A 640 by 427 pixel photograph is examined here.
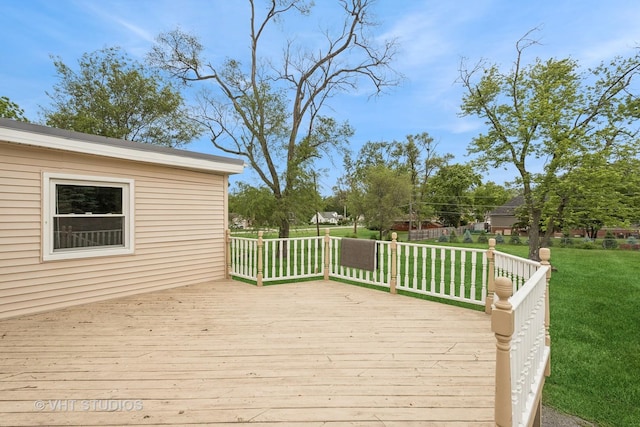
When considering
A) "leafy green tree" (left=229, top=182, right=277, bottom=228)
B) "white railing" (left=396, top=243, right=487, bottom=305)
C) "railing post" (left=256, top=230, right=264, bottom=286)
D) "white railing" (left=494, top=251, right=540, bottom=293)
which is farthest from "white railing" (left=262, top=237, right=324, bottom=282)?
"leafy green tree" (left=229, top=182, right=277, bottom=228)

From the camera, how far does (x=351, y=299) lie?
465 centimetres

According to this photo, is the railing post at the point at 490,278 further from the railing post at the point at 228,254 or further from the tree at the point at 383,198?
the tree at the point at 383,198

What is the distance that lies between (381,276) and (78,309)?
450 centimetres

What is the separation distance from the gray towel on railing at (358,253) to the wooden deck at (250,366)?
115 cm

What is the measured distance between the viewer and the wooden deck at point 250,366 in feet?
6.31

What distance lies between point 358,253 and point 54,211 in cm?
458

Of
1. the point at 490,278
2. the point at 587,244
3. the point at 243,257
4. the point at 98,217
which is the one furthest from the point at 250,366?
the point at 587,244

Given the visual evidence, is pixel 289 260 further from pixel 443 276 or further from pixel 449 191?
pixel 449 191

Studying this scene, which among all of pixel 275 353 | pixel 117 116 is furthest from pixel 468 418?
pixel 117 116

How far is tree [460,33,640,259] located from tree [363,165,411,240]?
844 cm

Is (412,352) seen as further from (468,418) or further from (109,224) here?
(109,224)

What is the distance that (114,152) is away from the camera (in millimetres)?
4539

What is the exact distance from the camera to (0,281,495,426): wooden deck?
1924mm

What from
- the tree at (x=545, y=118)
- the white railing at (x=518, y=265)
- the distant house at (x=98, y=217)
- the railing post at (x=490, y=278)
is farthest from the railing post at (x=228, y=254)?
the tree at (x=545, y=118)
